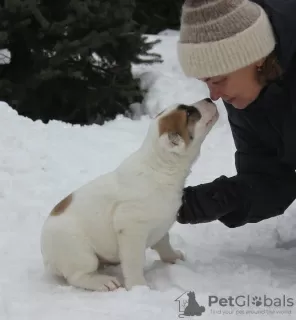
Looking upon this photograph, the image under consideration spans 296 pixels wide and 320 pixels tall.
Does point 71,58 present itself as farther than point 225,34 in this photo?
Yes

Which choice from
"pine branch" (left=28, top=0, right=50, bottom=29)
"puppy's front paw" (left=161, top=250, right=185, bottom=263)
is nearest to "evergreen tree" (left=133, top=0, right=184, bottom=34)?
"pine branch" (left=28, top=0, right=50, bottom=29)

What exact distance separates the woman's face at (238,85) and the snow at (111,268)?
3.08ft

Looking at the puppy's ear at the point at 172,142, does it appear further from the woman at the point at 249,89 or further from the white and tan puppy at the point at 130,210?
the woman at the point at 249,89

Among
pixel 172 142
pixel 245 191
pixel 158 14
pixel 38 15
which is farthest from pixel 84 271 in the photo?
pixel 158 14

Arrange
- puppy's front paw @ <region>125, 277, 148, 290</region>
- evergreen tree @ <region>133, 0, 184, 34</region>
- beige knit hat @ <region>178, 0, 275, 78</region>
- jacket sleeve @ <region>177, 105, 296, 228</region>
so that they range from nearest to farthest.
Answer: beige knit hat @ <region>178, 0, 275, 78</region> → puppy's front paw @ <region>125, 277, 148, 290</region> → jacket sleeve @ <region>177, 105, 296, 228</region> → evergreen tree @ <region>133, 0, 184, 34</region>

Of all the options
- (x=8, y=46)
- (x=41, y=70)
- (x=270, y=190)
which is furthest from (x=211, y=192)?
(x=8, y=46)

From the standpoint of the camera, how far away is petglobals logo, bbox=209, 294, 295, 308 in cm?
282

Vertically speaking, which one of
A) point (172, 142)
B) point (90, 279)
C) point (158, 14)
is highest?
point (172, 142)

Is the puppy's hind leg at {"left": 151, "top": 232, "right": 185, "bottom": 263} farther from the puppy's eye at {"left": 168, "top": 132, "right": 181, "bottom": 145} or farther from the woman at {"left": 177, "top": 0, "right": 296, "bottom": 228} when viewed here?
the puppy's eye at {"left": 168, "top": 132, "right": 181, "bottom": 145}

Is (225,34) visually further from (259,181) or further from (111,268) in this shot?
(111,268)

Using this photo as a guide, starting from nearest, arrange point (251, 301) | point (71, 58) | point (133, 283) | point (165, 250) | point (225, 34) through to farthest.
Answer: point (225, 34)
point (251, 301)
point (133, 283)
point (165, 250)
point (71, 58)

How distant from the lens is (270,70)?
2934 millimetres

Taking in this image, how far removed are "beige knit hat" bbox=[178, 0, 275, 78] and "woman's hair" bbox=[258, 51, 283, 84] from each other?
81 millimetres

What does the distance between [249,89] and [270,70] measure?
133 mm
